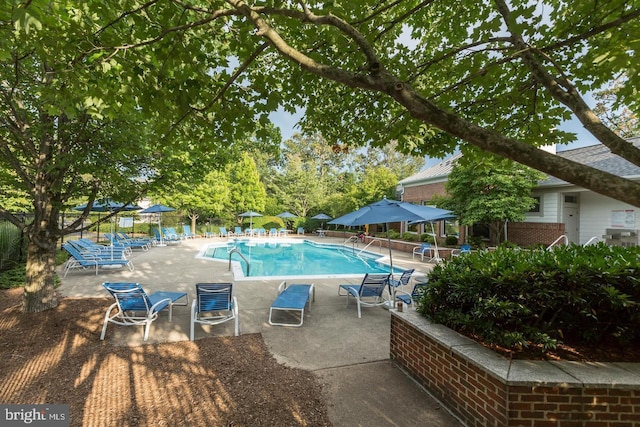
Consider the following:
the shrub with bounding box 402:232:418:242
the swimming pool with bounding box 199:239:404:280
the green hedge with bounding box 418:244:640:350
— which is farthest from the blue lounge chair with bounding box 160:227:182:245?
the green hedge with bounding box 418:244:640:350

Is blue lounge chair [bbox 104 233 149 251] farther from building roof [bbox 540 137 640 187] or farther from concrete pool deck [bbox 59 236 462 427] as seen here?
building roof [bbox 540 137 640 187]

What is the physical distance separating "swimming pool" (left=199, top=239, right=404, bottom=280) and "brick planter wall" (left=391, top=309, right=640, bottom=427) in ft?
23.8

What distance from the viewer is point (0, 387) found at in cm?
339

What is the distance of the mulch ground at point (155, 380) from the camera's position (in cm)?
297

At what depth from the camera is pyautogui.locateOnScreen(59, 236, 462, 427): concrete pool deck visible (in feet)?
10.1

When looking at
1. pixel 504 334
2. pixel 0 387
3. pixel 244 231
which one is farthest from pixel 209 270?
pixel 244 231

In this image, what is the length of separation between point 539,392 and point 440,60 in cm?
410

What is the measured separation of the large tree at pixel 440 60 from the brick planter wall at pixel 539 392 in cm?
204

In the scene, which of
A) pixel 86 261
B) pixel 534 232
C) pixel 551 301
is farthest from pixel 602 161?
pixel 86 261

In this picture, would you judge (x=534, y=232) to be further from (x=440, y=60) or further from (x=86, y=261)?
(x=86, y=261)

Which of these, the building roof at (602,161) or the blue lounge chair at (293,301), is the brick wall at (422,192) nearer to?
the building roof at (602,161)

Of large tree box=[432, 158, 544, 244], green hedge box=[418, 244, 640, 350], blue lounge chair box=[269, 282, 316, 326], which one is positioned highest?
large tree box=[432, 158, 544, 244]

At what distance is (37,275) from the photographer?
5.58m

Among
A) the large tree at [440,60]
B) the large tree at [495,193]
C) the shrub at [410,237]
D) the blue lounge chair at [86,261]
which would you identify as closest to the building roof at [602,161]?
the large tree at [495,193]
